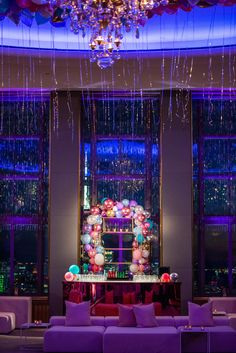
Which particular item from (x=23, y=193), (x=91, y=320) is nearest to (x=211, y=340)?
(x=91, y=320)

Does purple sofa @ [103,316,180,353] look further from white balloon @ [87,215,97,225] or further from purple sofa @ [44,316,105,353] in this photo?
white balloon @ [87,215,97,225]

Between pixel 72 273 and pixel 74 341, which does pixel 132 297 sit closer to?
pixel 72 273

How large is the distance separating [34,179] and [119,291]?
3.31 metres

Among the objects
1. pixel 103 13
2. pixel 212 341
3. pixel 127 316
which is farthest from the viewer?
pixel 127 316

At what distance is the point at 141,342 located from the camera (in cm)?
997

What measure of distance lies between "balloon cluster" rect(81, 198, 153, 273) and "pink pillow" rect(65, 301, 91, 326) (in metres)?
2.70

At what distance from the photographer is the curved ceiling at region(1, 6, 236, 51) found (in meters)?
12.0

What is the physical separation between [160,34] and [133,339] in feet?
19.3

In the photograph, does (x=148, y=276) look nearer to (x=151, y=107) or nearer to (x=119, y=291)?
(x=119, y=291)

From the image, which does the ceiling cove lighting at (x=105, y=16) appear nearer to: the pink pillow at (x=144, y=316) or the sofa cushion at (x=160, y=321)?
the pink pillow at (x=144, y=316)

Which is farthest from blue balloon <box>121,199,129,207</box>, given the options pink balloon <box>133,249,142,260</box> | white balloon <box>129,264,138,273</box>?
white balloon <box>129,264,138,273</box>

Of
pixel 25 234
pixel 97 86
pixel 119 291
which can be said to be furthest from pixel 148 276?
pixel 97 86

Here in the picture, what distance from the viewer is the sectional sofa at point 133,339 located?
32.7ft

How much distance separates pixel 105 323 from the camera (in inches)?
424
